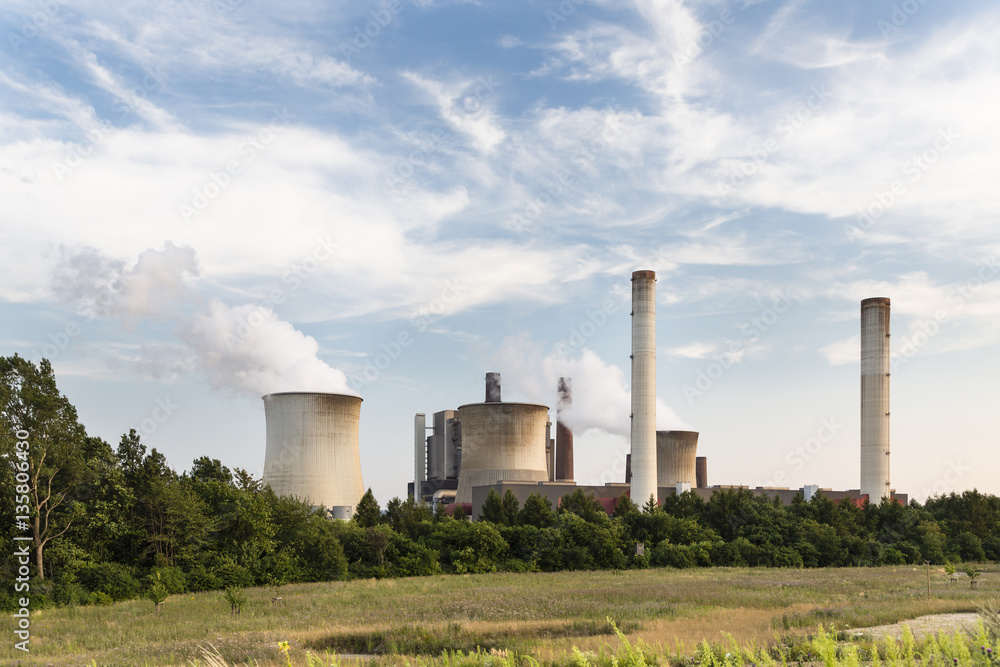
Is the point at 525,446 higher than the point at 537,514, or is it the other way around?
the point at 525,446

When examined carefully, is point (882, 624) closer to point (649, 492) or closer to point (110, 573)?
point (110, 573)

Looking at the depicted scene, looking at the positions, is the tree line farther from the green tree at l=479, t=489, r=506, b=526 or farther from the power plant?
the power plant

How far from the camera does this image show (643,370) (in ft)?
181

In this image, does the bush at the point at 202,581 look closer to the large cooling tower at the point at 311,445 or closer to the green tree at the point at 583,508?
the large cooling tower at the point at 311,445

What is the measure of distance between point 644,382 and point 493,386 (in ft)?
49.4

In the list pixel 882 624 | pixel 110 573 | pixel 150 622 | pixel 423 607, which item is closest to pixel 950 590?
pixel 882 624

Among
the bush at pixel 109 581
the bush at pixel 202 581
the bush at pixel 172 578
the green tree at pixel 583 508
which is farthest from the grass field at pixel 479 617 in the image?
the green tree at pixel 583 508

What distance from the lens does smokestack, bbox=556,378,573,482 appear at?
70.5m

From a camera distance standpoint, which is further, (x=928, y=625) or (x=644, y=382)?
(x=644, y=382)

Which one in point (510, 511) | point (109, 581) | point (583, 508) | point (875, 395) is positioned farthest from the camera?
point (875, 395)

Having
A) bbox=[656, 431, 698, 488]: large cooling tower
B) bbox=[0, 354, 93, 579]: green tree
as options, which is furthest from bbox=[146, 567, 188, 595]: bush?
bbox=[656, 431, 698, 488]: large cooling tower

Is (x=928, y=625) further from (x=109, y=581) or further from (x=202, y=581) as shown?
(x=109, y=581)

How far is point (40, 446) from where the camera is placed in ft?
99.3

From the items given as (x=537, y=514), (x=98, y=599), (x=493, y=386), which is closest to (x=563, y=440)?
(x=493, y=386)
